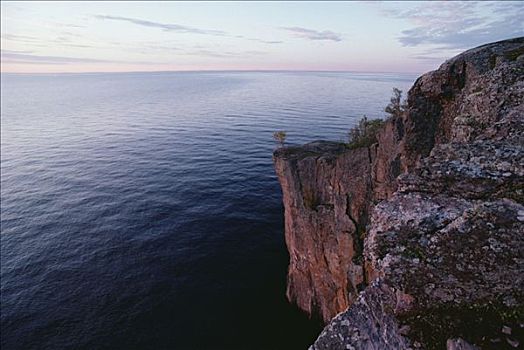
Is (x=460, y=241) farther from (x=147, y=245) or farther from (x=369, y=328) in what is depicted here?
(x=147, y=245)

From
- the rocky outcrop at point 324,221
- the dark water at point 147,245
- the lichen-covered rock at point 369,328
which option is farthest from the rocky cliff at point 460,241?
the dark water at point 147,245

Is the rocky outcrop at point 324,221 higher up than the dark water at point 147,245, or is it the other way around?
the rocky outcrop at point 324,221

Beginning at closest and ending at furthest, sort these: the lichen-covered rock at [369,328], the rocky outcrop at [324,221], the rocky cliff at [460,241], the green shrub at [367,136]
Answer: the rocky cliff at [460,241] → the lichen-covered rock at [369,328] → the rocky outcrop at [324,221] → the green shrub at [367,136]

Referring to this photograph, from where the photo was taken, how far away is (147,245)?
180ft

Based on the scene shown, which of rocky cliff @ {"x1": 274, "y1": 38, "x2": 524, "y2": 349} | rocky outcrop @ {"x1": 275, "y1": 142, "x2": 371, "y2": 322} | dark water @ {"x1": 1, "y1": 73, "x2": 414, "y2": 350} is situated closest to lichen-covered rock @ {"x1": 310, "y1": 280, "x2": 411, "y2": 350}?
rocky cliff @ {"x1": 274, "y1": 38, "x2": 524, "y2": 349}

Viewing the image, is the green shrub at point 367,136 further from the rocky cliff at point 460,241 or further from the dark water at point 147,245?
the dark water at point 147,245

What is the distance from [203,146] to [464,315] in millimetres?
99952

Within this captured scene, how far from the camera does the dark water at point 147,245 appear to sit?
39781 mm

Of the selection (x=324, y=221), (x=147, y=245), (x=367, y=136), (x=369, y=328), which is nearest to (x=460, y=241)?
(x=369, y=328)

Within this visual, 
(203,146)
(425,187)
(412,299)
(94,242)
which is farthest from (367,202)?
(203,146)

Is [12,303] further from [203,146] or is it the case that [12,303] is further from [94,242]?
[203,146]

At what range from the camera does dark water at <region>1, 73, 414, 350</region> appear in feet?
131

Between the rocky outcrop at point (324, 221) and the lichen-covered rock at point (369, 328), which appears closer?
the lichen-covered rock at point (369, 328)

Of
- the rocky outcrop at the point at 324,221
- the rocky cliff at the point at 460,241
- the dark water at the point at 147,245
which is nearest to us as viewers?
the rocky cliff at the point at 460,241
